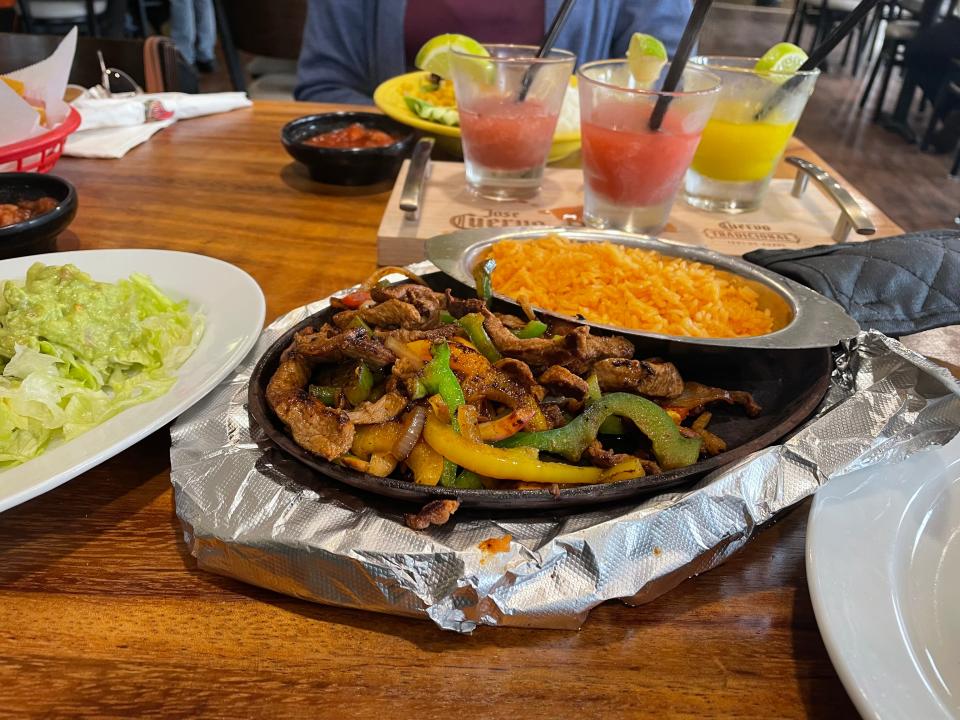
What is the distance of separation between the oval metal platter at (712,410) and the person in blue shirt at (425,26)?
7.90ft

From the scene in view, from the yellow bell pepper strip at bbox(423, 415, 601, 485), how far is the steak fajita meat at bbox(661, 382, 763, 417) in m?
0.27

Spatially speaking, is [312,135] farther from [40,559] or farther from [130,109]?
[40,559]

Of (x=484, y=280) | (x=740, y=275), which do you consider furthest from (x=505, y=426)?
(x=740, y=275)

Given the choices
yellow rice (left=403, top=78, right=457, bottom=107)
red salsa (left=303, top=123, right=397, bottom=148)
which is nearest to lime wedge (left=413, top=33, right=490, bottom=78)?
yellow rice (left=403, top=78, right=457, bottom=107)

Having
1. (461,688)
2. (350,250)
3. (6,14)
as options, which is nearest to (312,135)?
(350,250)

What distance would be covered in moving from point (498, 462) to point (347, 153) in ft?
5.17

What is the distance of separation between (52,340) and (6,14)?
21.6ft

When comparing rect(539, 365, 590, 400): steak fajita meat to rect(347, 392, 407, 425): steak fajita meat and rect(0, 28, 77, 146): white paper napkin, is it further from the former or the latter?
rect(0, 28, 77, 146): white paper napkin

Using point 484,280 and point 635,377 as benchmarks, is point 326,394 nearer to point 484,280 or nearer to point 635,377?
point 484,280

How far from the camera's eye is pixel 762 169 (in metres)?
2.13

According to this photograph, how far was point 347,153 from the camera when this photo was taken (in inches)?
87.9

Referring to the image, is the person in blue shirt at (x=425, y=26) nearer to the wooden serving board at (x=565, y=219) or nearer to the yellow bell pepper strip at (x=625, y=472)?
the wooden serving board at (x=565, y=219)

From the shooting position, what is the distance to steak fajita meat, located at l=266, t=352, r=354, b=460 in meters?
0.98

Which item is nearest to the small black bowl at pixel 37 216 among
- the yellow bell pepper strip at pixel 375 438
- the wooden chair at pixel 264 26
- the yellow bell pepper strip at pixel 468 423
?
the yellow bell pepper strip at pixel 375 438
